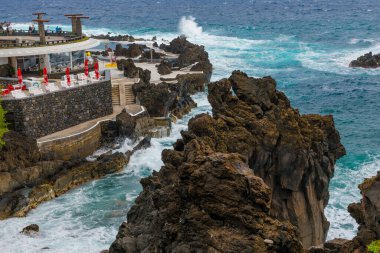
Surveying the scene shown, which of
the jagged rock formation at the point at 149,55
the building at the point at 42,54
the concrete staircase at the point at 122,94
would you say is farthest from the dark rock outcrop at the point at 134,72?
the jagged rock formation at the point at 149,55

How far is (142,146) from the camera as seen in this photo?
156ft

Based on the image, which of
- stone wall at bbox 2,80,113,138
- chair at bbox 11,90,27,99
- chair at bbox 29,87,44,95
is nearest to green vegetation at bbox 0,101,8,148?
stone wall at bbox 2,80,113,138

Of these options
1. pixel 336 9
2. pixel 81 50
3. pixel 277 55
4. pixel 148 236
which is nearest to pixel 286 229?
pixel 148 236

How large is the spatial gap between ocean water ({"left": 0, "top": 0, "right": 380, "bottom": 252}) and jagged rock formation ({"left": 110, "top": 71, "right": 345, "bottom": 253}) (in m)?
6.43

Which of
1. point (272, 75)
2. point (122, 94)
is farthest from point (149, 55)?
point (122, 94)

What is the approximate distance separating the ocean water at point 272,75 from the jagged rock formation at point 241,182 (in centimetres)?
643

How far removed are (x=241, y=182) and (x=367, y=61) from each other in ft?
236

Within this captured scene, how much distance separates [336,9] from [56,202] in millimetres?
153092

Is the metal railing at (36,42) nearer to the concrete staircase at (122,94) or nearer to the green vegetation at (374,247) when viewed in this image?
the concrete staircase at (122,94)

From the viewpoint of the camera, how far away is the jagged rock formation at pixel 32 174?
3666 centimetres

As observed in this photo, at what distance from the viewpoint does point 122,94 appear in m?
55.0

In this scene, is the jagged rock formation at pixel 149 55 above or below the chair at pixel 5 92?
below

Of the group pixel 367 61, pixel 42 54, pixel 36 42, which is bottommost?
Answer: pixel 367 61

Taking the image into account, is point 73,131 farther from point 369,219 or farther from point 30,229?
point 369,219
